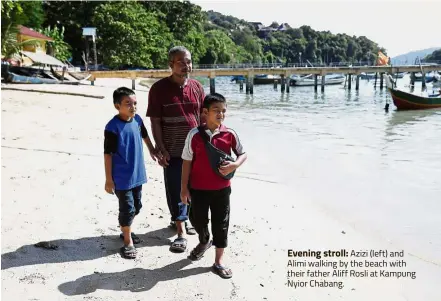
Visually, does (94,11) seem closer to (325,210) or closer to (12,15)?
(12,15)

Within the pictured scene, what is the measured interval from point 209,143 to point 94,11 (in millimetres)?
45298

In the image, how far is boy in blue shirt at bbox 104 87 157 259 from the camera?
11.5 ft

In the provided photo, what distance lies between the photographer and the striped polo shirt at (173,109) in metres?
3.72

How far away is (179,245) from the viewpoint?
3.70 meters

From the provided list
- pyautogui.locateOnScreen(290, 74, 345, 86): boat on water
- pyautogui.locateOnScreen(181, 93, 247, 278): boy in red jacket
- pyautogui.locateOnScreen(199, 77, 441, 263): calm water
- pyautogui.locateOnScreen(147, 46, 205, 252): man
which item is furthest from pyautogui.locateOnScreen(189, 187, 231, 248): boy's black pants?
pyautogui.locateOnScreen(290, 74, 345, 86): boat on water

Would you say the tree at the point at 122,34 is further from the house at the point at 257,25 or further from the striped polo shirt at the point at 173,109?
the house at the point at 257,25

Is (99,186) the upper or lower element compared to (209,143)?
lower

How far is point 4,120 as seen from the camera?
1069 centimetres

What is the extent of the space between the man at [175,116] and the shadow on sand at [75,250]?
310mm

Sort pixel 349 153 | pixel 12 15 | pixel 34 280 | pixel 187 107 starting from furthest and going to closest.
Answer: pixel 12 15, pixel 349 153, pixel 187 107, pixel 34 280

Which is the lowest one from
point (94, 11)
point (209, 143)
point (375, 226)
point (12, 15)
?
point (375, 226)

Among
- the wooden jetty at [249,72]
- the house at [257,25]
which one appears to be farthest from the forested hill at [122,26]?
the house at [257,25]

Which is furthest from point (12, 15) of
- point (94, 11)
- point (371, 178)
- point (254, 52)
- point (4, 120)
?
point (254, 52)

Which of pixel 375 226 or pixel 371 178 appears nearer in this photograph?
Answer: pixel 375 226
